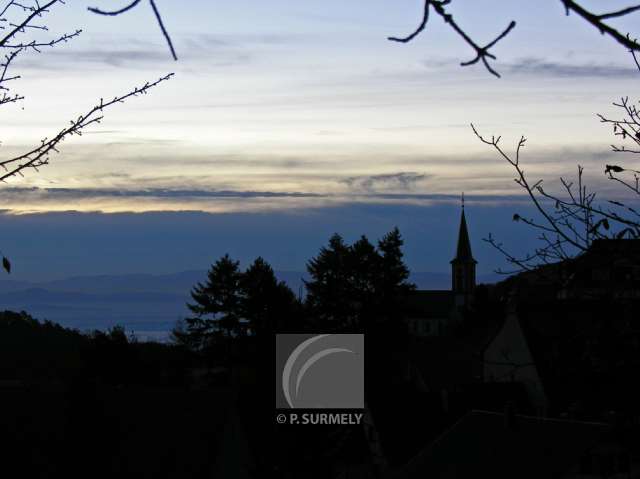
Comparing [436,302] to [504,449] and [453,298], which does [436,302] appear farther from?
[504,449]

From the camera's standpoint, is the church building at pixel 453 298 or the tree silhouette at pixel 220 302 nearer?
the tree silhouette at pixel 220 302

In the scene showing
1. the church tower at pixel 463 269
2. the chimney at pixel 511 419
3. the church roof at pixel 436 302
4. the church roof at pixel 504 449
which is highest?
the church tower at pixel 463 269

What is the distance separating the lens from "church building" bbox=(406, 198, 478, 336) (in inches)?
3990

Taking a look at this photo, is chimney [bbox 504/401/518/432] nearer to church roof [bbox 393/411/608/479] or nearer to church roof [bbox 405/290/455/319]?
church roof [bbox 393/411/608/479]

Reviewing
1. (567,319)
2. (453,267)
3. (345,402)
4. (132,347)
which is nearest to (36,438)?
(345,402)

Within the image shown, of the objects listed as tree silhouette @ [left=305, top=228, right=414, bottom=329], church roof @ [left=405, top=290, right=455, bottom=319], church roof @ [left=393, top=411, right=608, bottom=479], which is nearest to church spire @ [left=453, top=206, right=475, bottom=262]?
church roof @ [left=405, top=290, right=455, bottom=319]

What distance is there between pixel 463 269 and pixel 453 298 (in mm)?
7663

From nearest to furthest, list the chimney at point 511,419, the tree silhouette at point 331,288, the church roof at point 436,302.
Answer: the chimney at point 511,419
the tree silhouette at point 331,288
the church roof at point 436,302

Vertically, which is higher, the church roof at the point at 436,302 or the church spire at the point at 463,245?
the church spire at the point at 463,245

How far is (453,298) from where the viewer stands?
111 meters

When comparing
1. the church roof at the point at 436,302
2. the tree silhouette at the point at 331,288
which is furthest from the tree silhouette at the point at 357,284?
the church roof at the point at 436,302

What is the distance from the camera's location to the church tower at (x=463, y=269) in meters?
101

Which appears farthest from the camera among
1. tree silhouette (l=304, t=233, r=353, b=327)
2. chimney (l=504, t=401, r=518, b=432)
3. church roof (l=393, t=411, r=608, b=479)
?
tree silhouette (l=304, t=233, r=353, b=327)

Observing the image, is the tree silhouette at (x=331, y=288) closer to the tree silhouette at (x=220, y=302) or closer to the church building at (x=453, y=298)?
the tree silhouette at (x=220, y=302)
